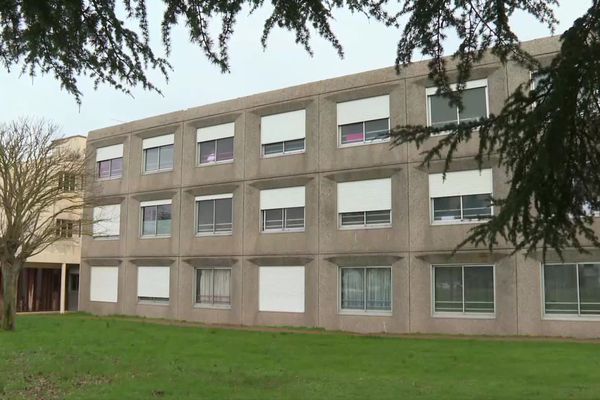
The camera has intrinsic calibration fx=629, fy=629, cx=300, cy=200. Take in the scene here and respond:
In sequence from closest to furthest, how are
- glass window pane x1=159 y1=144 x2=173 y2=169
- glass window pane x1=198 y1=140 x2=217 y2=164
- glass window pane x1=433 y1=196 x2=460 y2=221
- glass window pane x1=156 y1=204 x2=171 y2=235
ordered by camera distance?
glass window pane x1=433 y1=196 x2=460 y2=221
glass window pane x1=198 y1=140 x2=217 y2=164
glass window pane x1=156 y1=204 x2=171 y2=235
glass window pane x1=159 y1=144 x2=173 y2=169

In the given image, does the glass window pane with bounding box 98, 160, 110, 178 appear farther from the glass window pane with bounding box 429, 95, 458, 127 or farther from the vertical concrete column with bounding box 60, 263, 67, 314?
the glass window pane with bounding box 429, 95, 458, 127

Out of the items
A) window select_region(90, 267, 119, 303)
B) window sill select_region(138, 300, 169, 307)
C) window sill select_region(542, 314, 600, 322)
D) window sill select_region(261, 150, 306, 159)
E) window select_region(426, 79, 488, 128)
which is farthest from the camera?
window select_region(90, 267, 119, 303)

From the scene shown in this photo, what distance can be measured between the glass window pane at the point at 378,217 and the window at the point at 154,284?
10.5m

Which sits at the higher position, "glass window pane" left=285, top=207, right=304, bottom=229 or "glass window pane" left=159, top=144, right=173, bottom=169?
"glass window pane" left=159, top=144, right=173, bottom=169

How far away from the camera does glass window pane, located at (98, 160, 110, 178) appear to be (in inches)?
1305

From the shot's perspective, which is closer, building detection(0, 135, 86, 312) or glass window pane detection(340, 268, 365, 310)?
glass window pane detection(340, 268, 365, 310)

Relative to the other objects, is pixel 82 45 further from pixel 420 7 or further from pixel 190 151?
pixel 190 151

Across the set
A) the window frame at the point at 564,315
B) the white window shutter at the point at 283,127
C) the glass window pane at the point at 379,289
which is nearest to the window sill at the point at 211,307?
the glass window pane at the point at 379,289

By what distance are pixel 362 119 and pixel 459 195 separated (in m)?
4.88

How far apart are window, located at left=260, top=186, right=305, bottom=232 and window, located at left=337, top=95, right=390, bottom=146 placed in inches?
114

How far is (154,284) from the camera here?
97.3 ft

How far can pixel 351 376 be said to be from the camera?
38.0ft

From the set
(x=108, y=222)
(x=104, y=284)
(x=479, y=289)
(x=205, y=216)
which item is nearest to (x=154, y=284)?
(x=104, y=284)

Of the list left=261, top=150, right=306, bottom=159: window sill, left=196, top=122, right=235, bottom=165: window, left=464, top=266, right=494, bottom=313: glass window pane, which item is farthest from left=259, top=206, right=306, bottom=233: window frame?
left=464, top=266, right=494, bottom=313: glass window pane
